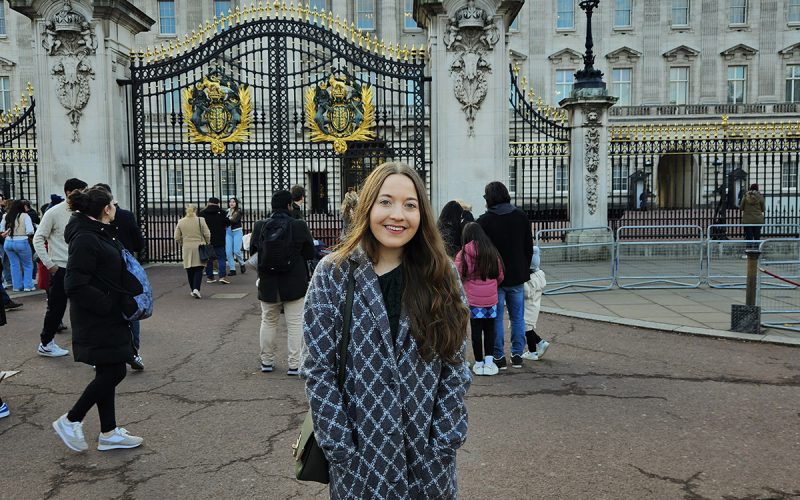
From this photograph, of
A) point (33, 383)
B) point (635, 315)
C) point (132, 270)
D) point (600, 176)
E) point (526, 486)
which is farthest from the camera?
point (600, 176)

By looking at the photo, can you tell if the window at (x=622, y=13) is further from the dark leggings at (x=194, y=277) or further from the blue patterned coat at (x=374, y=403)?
the blue patterned coat at (x=374, y=403)

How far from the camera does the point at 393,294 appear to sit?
279cm

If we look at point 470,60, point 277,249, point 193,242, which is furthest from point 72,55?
point 277,249

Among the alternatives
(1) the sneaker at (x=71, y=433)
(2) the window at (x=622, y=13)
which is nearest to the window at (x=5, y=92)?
(2) the window at (x=622, y=13)

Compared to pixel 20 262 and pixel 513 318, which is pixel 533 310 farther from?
pixel 20 262

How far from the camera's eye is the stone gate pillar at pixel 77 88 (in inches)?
539

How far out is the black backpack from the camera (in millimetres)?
6777

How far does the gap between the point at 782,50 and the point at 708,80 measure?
4962 mm

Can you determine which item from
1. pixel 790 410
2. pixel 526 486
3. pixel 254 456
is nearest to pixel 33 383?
pixel 254 456

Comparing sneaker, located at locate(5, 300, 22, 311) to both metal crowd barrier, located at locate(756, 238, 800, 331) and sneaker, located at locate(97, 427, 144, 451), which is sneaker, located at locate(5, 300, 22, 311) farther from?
metal crowd barrier, located at locate(756, 238, 800, 331)

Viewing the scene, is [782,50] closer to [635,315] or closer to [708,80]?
[708,80]

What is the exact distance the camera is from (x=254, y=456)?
4.84 meters

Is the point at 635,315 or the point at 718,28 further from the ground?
the point at 718,28

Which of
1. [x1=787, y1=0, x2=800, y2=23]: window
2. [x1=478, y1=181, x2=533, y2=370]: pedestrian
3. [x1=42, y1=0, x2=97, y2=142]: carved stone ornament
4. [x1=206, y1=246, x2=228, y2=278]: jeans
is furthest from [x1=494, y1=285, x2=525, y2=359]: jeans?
[x1=787, y1=0, x2=800, y2=23]: window
